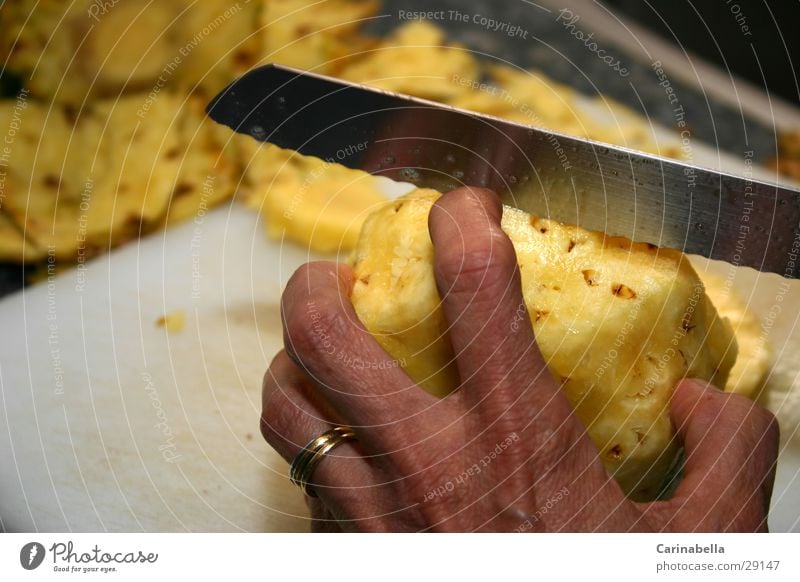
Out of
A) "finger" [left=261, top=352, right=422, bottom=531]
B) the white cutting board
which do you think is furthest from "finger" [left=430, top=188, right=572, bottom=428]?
the white cutting board

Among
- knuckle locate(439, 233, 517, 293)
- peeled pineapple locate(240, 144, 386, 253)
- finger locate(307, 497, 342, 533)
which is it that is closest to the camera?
knuckle locate(439, 233, 517, 293)

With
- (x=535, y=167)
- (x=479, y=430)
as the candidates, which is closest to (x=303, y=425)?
(x=479, y=430)

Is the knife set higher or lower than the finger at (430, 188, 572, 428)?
higher

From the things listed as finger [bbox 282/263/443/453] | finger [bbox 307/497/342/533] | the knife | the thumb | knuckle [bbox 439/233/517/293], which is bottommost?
finger [bbox 307/497/342/533]

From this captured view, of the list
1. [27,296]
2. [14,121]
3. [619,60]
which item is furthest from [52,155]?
[619,60]

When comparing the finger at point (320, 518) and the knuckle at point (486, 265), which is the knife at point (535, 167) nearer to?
the knuckle at point (486, 265)

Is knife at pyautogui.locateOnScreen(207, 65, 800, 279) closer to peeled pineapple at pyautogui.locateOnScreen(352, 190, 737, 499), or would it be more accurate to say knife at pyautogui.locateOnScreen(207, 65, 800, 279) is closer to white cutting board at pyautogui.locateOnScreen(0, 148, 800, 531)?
peeled pineapple at pyautogui.locateOnScreen(352, 190, 737, 499)

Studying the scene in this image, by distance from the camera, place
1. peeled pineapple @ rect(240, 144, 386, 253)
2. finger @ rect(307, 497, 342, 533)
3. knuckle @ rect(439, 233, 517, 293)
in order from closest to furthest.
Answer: knuckle @ rect(439, 233, 517, 293) < finger @ rect(307, 497, 342, 533) < peeled pineapple @ rect(240, 144, 386, 253)
